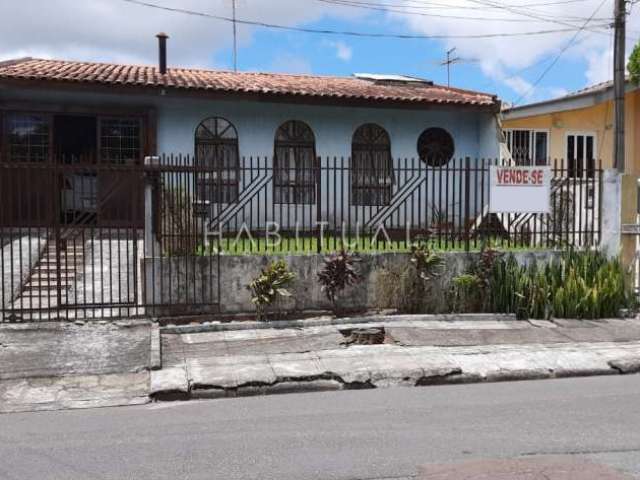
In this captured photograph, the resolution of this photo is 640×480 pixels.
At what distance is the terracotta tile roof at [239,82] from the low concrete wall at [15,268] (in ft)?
11.3

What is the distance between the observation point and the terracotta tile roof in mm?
12914

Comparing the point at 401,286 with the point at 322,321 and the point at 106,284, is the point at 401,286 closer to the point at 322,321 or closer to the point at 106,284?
the point at 322,321

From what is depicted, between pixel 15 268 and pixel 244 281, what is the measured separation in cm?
375

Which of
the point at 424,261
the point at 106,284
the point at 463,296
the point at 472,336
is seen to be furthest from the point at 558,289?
the point at 106,284

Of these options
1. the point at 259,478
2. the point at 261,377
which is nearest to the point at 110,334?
the point at 261,377

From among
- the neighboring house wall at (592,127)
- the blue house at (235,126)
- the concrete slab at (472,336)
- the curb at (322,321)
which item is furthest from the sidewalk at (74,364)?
the neighboring house wall at (592,127)

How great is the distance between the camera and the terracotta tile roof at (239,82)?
1291cm

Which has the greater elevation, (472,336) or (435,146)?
(435,146)

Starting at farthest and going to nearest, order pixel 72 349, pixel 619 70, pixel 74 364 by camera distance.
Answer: pixel 619 70
pixel 72 349
pixel 74 364

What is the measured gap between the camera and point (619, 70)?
1359 cm

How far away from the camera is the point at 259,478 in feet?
14.1

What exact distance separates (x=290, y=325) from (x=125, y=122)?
267 inches

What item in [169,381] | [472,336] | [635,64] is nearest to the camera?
[169,381]

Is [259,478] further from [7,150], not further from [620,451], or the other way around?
[7,150]
